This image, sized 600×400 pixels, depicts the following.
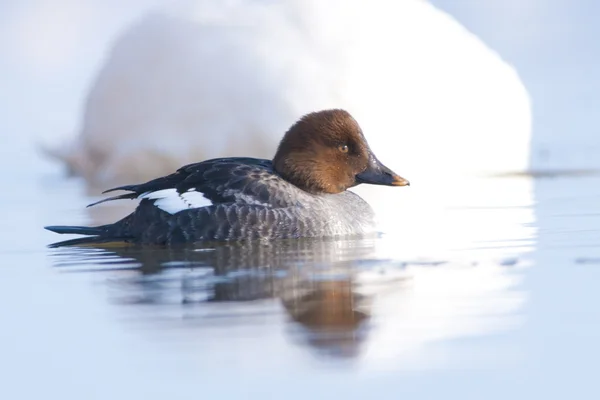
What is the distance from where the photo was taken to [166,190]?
6824 millimetres

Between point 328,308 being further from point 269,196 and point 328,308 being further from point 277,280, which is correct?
point 269,196

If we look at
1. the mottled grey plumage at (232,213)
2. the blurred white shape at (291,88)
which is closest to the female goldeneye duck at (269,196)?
the mottled grey plumage at (232,213)

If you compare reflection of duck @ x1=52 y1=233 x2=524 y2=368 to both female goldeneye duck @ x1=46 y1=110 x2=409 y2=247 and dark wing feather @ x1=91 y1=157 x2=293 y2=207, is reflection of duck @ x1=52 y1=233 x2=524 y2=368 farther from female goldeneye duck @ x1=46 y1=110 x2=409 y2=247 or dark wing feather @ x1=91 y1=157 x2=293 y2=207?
dark wing feather @ x1=91 y1=157 x2=293 y2=207

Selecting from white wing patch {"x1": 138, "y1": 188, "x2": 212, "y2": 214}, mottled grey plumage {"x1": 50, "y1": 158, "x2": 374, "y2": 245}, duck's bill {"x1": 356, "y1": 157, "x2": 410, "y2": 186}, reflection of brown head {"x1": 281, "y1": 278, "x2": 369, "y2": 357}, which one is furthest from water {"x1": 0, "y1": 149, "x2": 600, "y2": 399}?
duck's bill {"x1": 356, "y1": 157, "x2": 410, "y2": 186}

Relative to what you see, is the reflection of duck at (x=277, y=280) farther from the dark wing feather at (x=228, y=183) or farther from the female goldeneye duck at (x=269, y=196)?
the dark wing feather at (x=228, y=183)

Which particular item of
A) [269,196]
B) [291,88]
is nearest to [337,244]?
[269,196]

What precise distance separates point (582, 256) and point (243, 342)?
2281 mm

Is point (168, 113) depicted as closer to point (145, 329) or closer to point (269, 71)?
point (269, 71)

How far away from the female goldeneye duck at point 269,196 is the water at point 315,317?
17cm

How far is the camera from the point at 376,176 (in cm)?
734

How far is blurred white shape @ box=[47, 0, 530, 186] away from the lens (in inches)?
457

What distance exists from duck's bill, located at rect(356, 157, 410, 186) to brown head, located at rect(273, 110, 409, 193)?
9 centimetres

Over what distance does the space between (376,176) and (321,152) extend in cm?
40

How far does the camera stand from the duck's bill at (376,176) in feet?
24.0
